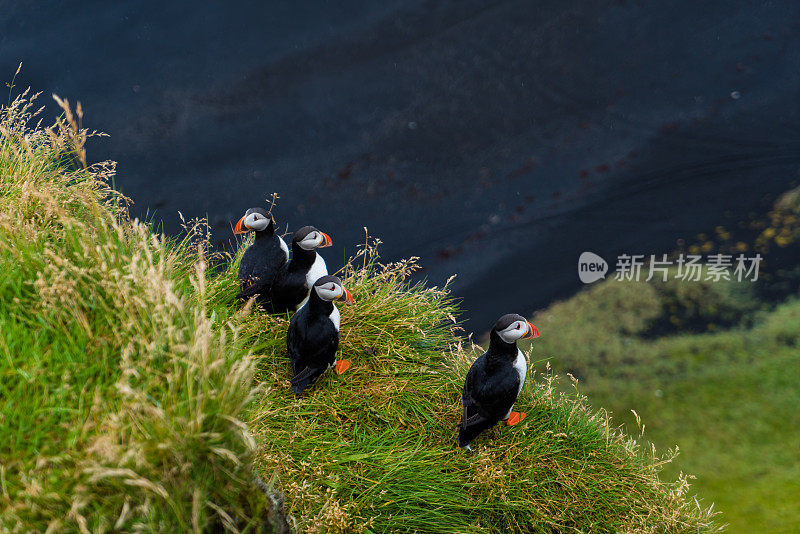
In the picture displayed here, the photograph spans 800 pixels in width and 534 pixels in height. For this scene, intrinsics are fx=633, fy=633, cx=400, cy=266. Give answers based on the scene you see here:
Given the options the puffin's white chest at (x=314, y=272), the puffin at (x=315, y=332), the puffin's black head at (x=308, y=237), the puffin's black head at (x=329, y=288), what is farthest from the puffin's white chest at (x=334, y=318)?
the puffin's black head at (x=308, y=237)

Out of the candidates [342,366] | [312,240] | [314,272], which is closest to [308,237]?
[312,240]

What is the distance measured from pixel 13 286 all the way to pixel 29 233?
1.68 ft

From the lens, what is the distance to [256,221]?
534 cm

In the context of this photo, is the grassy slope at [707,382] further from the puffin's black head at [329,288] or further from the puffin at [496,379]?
the puffin's black head at [329,288]

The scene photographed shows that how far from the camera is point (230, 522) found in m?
2.94

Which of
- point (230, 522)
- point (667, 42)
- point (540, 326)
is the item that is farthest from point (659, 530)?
point (667, 42)

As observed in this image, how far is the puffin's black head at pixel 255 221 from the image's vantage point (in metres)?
5.30

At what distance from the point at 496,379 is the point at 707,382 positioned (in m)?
3.31

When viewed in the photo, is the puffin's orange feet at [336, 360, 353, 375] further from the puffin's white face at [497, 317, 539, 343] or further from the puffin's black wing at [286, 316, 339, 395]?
the puffin's white face at [497, 317, 539, 343]

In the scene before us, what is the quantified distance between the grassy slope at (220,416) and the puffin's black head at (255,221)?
0.68m

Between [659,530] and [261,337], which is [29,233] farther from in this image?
[659,530]

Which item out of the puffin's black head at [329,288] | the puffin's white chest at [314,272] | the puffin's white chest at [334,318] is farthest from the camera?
the puffin's white chest at [314,272]

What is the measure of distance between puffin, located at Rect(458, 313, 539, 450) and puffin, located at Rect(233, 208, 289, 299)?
191 centimetres

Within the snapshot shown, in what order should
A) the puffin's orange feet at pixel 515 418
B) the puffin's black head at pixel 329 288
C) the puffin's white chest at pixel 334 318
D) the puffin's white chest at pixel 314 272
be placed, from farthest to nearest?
the puffin's white chest at pixel 314 272
the puffin's orange feet at pixel 515 418
the puffin's white chest at pixel 334 318
the puffin's black head at pixel 329 288
